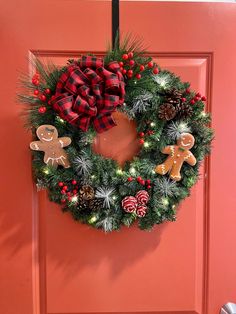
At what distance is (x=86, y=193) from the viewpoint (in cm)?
77

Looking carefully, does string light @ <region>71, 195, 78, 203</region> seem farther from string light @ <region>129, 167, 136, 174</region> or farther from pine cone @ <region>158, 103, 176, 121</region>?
pine cone @ <region>158, 103, 176, 121</region>

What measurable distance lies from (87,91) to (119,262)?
0.59m

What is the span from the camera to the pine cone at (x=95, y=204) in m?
0.77

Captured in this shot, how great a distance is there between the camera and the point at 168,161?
2.58 feet

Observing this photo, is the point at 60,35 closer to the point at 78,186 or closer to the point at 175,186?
the point at 78,186

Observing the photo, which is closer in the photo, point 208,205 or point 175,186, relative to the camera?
point 175,186

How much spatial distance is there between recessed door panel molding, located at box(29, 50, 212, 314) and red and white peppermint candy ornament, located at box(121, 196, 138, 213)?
150 millimetres

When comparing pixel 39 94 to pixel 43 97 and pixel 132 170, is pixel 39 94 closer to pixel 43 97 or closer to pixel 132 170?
pixel 43 97

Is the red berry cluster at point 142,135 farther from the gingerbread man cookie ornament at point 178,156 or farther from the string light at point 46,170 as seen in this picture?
the string light at point 46,170

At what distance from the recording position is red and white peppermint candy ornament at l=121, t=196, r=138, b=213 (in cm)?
76
